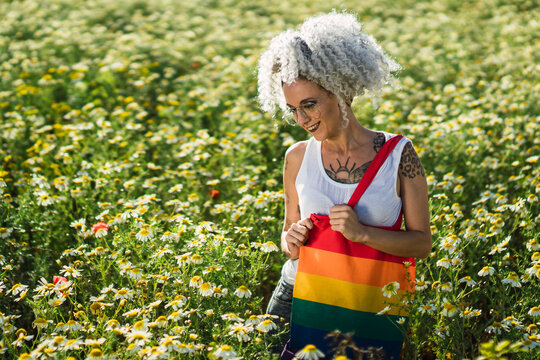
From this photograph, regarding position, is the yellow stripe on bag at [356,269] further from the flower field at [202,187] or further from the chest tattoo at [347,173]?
the chest tattoo at [347,173]

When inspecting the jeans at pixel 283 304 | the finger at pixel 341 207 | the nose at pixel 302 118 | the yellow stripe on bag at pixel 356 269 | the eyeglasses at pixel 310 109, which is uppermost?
the eyeglasses at pixel 310 109

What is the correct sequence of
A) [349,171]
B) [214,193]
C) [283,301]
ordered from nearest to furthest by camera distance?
1. [349,171]
2. [283,301]
3. [214,193]

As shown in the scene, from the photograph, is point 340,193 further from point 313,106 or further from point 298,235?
point 313,106

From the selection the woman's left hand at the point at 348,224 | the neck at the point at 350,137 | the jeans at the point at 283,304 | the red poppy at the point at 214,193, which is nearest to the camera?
the woman's left hand at the point at 348,224

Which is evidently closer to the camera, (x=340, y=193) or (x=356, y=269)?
(x=356, y=269)

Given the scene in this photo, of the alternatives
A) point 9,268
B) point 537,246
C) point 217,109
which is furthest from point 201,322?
point 217,109

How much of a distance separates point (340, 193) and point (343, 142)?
233mm

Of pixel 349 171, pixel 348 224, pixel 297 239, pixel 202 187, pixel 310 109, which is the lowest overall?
pixel 202 187

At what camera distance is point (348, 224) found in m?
1.98

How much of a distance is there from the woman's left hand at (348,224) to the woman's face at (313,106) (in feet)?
1.21

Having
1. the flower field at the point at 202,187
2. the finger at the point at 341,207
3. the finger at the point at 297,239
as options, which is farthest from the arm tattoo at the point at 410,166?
the finger at the point at 297,239

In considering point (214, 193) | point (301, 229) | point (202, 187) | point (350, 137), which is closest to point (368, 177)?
point (350, 137)

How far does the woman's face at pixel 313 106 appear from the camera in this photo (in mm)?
2100

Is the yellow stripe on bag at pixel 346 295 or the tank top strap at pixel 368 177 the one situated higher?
the tank top strap at pixel 368 177
